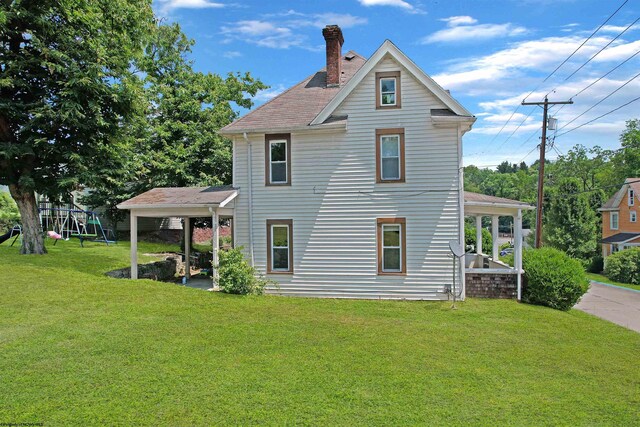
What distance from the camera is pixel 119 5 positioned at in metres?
16.2

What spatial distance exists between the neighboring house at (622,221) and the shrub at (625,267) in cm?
580

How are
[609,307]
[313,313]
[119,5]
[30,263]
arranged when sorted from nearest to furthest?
[313,313] → [30,263] → [119,5] → [609,307]

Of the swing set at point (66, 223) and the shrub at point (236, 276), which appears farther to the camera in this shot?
the swing set at point (66, 223)

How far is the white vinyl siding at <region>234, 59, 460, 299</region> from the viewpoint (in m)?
13.8

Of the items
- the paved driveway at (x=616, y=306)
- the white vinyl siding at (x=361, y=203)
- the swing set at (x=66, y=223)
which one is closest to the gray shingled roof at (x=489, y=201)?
the white vinyl siding at (x=361, y=203)

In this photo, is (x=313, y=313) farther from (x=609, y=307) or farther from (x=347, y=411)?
(x=609, y=307)

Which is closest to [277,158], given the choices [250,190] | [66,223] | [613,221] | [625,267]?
[250,190]

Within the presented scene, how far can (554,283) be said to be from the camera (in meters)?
14.0

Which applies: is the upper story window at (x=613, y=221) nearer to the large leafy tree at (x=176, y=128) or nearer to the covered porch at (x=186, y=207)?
the large leafy tree at (x=176, y=128)

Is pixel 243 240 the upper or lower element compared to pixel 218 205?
lower

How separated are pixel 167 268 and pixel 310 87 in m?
9.54

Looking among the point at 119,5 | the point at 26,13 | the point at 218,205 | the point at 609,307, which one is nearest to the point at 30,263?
the point at 218,205

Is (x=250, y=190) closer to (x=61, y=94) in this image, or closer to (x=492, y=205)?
(x=61, y=94)

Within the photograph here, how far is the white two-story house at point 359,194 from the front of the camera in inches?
544
